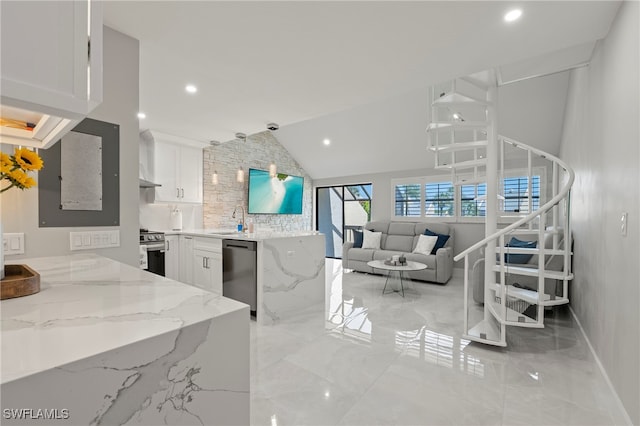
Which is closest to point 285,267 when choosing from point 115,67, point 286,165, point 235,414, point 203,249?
point 203,249

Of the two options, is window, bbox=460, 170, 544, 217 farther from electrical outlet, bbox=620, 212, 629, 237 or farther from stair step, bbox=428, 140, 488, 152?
→ electrical outlet, bbox=620, 212, 629, 237

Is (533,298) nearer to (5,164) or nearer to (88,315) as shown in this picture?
(88,315)

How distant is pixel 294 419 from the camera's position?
1.66 m

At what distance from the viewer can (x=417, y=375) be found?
212 centimetres

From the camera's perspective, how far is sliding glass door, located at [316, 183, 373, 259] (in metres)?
8.04

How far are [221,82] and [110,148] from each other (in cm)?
128

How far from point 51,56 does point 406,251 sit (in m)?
5.84

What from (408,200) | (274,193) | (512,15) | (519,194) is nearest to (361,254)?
(408,200)

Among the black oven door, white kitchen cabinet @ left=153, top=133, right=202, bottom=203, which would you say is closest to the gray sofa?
white kitchen cabinet @ left=153, top=133, right=202, bottom=203

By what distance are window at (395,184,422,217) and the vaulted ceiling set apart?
363 cm

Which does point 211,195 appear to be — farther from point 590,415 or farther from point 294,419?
point 590,415

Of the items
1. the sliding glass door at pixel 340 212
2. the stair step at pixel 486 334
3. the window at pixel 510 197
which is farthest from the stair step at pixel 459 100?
the sliding glass door at pixel 340 212

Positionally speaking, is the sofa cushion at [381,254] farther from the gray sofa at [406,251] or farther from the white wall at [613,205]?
the white wall at [613,205]

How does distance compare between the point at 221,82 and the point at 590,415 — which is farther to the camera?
the point at 221,82
